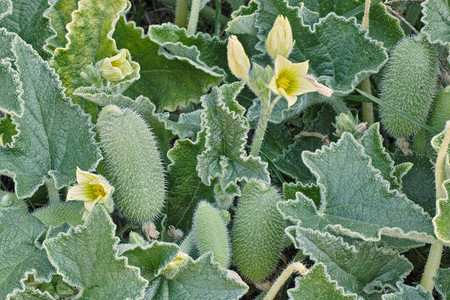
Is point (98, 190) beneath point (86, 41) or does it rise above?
beneath

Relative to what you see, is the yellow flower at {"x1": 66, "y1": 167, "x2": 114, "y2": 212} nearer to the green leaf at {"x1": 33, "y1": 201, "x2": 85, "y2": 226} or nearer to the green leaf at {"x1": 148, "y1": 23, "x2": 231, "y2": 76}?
the green leaf at {"x1": 33, "y1": 201, "x2": 85, "y2": 226}

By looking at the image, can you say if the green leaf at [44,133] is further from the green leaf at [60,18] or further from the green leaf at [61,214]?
the green leaf at [60,18]

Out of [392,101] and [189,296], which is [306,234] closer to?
[189,296]

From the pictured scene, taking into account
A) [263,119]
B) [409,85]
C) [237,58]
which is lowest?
[263,119]

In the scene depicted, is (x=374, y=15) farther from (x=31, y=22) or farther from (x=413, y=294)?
→ (x=31, y=22)

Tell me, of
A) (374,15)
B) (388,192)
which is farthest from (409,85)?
(388,192)

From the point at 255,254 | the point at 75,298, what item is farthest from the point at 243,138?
the point at 75,298

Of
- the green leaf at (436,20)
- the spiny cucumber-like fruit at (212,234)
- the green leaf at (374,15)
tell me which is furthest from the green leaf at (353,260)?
the green leaf at (374,15)
